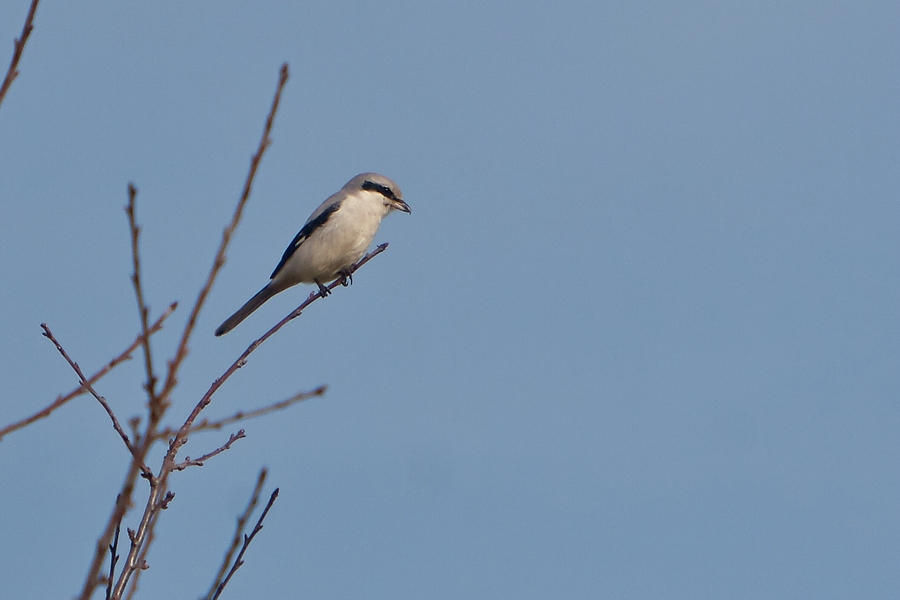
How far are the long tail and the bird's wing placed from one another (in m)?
0.14

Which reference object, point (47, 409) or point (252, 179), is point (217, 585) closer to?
point (47, 409)

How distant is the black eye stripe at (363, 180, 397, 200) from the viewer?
312 inches

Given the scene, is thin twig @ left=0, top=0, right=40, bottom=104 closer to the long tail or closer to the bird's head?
the long tail

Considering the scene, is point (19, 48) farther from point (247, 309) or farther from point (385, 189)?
point (385, 189)

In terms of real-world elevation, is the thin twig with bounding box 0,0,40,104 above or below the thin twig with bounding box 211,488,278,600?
above

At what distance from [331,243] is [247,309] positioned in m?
0.85

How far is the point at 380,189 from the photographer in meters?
7.95

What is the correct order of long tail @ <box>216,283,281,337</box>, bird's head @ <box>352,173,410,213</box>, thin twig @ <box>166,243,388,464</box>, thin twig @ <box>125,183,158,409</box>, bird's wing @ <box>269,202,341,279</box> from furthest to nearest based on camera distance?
bird's head @ <box>352,173,410,213</box> → bird's wing @ <box>269,202,341,279</box> → long tail @ <box>216,283,281,337</box> → thin twig @ <box>166,243,388,464</box> → thin twig @ <box>125,183,158,409</box>

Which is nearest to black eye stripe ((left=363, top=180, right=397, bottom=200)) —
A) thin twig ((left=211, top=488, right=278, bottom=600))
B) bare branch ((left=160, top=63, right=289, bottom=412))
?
thin twig ((left=211, top=488, right=278, bottom=600))

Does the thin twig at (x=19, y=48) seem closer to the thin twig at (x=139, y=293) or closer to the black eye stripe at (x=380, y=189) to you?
the thin twig at (x=139, y=293)

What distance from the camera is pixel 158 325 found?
66.5 inches

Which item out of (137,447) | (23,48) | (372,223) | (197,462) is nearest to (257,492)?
(137,447)

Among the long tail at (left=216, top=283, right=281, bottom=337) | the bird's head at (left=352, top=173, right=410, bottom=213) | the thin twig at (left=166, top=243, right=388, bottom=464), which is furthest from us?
the bird's head at (left=352, top=173, right=410, bottom=213)

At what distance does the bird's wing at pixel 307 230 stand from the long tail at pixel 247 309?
145 mm
